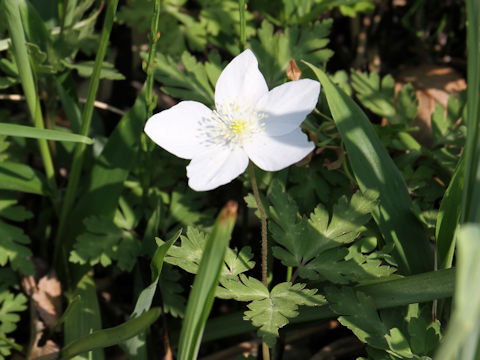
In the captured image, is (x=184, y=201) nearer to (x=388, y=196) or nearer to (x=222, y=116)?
(x=222, y=116)

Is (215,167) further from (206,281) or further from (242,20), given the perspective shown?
(242,20)

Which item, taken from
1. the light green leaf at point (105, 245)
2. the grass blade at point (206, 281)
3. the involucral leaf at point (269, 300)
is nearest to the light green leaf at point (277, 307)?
the involucral leaf at point (269, 300)

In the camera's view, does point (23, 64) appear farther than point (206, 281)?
Yes

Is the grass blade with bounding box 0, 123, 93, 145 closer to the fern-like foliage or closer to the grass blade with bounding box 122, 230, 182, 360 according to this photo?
the grass blade with bounding box 122, 230, 182, 360

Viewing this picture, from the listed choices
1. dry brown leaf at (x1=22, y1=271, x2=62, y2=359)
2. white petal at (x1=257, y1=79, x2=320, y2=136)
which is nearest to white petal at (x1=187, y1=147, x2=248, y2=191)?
white petal at (x1=257, y1=79, x2=320, y2=136)

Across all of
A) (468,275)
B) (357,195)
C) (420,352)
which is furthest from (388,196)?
(468,275)

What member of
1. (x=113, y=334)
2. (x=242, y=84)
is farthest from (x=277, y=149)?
(x=113, y=334)

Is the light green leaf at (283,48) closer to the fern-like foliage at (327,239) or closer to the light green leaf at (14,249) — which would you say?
the fern-like foliage at (327,239)
